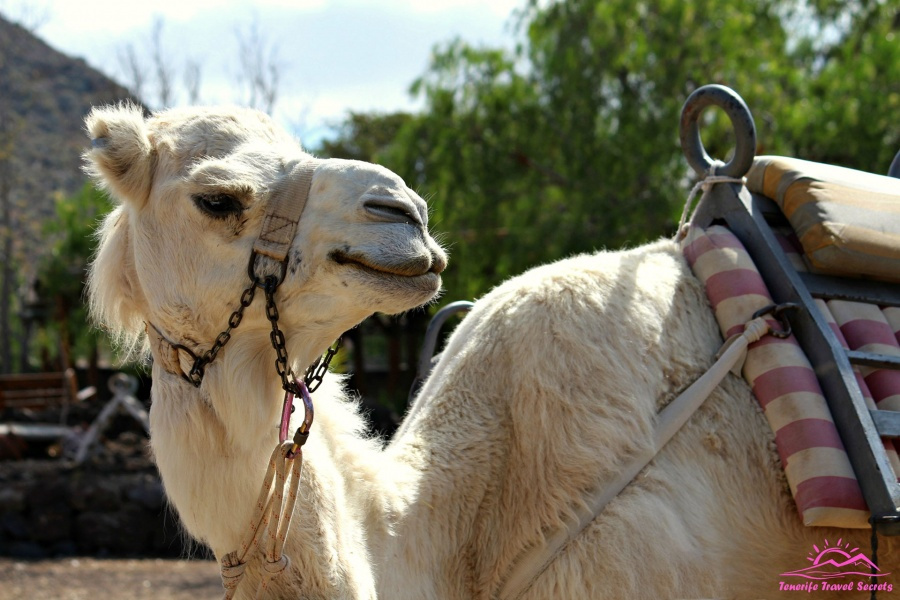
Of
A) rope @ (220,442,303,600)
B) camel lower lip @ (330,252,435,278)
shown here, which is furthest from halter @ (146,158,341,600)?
camel lower lip @ (330,252,435,278)

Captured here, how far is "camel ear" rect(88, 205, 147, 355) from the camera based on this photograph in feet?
8.25

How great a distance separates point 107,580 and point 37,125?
134 feet

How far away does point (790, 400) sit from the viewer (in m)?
2.54

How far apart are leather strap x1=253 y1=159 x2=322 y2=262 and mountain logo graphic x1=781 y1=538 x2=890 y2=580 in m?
1.71

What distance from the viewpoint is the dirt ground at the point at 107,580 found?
9.05 meters

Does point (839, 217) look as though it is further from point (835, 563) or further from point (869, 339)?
point (835, 563)

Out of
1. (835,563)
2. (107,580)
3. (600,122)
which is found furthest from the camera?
(600,122)

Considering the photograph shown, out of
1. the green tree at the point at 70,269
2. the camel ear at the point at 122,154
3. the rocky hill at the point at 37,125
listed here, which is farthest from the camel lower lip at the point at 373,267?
the green tree at the point at 70,269

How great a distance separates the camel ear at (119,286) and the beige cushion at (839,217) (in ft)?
6.88

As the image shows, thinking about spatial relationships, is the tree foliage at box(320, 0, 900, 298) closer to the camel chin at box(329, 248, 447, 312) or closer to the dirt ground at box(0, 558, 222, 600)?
the dirt ground at box(0, 558, 222, 600)

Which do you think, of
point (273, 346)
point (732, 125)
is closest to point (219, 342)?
point (273, 346)

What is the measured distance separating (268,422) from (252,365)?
157 millimetres

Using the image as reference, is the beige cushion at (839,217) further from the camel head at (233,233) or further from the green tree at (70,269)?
the green tree at (70,269)

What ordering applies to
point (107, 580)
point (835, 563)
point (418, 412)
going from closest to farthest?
point (835, 563) < point (418, 412) < point (107, 580)
